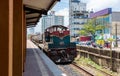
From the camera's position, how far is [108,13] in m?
85.5

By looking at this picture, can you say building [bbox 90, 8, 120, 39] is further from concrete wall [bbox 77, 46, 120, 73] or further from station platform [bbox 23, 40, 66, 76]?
station platform [bbox 23, 40, 66, 76]

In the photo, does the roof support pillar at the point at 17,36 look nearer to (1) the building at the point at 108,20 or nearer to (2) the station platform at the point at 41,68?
(2) the station platform at the point at 41,68

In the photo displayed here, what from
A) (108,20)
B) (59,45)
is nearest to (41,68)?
(59,45)

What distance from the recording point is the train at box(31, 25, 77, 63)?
78.9 ft

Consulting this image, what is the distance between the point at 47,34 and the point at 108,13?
206 ft

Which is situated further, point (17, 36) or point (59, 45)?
point (59, 45)

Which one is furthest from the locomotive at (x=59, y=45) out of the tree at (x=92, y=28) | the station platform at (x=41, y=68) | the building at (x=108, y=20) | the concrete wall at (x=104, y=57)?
the tree at (x=92, y=28)

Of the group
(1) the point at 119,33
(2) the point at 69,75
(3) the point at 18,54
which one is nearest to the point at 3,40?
(3) the point at 18,54

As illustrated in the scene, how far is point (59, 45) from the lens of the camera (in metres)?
24.4

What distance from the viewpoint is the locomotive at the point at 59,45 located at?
2406 cm

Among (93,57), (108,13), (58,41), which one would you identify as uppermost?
(108,13)

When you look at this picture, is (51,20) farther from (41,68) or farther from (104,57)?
(41,68)

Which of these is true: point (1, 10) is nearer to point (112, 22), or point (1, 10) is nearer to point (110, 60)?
point (110, 60)

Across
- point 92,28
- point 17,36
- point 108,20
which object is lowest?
point 17,36
